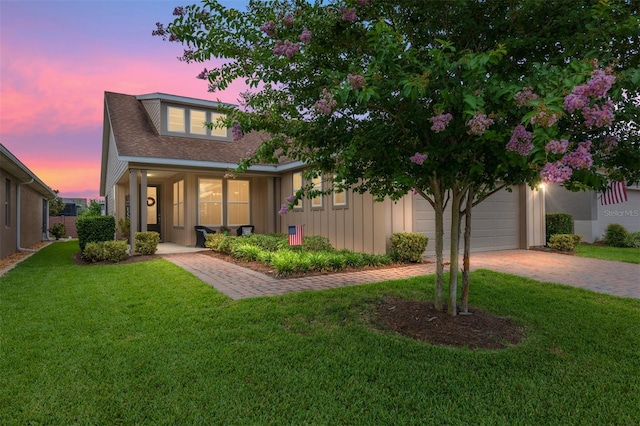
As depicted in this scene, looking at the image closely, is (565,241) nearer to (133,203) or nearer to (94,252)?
(133,203)

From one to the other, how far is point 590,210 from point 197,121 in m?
15.7

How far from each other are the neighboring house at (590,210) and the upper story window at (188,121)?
1314cm

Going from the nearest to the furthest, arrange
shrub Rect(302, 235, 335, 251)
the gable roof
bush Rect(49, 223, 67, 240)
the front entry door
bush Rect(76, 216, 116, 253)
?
shrub Rect(302, 235, 335, 251) → bush Rect(76, 216, 116, 253) → the gable roof → the front entry door → bush Rect(49, 223, 67, 240)

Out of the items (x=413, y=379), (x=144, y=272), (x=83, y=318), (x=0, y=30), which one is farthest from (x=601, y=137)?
(x=0, y=30)

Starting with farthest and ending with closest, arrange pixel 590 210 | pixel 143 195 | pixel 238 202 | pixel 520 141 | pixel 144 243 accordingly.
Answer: pixel 590 210, pixel 238 202, pixel 143 195, pixel 144 243, pixel 520 141

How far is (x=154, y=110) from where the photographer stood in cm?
1288

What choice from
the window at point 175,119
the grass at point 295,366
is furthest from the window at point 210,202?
the grass at point 295,366

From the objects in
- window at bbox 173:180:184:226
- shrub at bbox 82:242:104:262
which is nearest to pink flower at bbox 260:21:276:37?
shrub at bbox 82:242:104:262

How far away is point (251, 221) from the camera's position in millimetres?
13633

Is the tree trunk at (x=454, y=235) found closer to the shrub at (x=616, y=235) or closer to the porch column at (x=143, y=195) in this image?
the porch column at (x=143, y=195)

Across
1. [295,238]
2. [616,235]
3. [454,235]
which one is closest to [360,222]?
[295,238]

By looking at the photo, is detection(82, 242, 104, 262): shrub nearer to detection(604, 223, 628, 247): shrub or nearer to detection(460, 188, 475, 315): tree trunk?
detection(460, 188, 475, 315): tree trunk

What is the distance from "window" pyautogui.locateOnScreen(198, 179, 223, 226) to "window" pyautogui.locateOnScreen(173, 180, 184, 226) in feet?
2.69

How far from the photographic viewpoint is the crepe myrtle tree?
2406 millimetres
